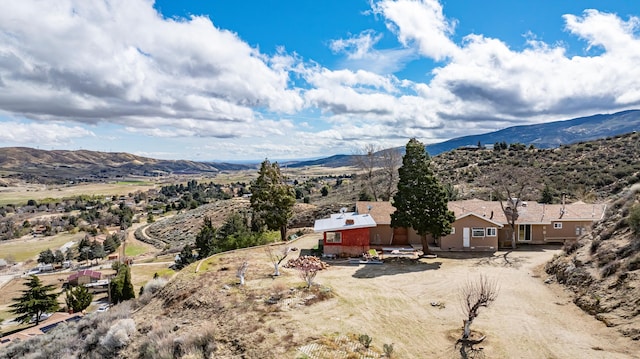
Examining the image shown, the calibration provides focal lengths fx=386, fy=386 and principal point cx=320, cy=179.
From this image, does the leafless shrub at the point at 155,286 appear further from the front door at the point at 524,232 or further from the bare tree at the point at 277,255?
the front door at the point at 524,232

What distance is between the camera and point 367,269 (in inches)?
965

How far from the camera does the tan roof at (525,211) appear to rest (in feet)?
101

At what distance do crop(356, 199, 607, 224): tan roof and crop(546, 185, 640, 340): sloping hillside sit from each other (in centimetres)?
669

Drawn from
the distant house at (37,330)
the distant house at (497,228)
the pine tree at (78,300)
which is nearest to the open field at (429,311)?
the distant house at (497,228)

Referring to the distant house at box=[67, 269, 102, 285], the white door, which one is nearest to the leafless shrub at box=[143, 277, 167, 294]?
the white door

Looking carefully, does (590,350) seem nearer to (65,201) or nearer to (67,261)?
(67,261)

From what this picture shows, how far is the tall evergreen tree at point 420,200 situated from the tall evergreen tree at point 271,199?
1091 cm

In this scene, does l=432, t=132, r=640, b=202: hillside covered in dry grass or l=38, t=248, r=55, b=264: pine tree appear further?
l=38, t=248, r=55, b=264: pine tree

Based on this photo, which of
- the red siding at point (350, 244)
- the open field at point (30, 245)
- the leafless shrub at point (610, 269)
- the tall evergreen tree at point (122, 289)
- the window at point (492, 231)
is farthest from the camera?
the open field at point (30, 245)

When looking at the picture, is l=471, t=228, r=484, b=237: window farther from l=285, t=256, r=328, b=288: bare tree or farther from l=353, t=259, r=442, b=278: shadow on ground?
l=285, t=256, r=328, b=288: bare tree

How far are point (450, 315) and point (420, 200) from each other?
451 inches

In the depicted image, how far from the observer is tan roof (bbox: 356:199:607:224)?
1214 inches

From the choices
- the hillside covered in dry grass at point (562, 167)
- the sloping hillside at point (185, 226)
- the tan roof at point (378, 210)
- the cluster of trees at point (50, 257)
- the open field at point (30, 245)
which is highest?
the hillside covered in dry grass at point (562, 167)

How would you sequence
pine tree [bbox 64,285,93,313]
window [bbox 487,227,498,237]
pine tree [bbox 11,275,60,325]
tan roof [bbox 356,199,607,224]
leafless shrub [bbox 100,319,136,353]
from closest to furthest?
leafless shrub [bbox 100,319,136,353] < window [bbox 487,227,498,237] < tan roof [bbox 356,199,607,224] < pine tree [bbox 11,275,60,325] < pine tree [bbox 64,285,93,313]
